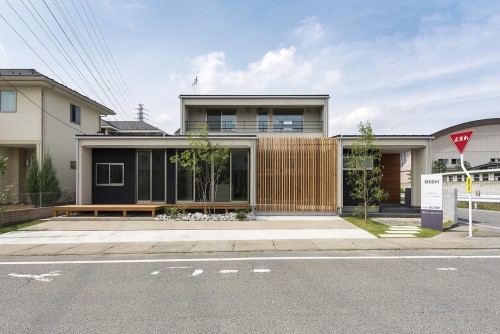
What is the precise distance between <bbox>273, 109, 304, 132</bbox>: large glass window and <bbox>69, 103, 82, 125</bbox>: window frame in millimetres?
14879

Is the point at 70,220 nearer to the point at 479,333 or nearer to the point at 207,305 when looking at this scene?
the point at 207,305

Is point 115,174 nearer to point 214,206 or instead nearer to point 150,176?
point 150,176

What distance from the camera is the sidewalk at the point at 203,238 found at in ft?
28.3

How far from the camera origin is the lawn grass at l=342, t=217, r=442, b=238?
10.6 metres

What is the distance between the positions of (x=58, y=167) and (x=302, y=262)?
A: 60.9 feet

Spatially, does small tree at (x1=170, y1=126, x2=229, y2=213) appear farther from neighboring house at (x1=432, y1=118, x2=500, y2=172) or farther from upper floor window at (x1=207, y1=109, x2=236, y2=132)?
neighboring house at (x1=432, y1=118, x2=500, y2=172)

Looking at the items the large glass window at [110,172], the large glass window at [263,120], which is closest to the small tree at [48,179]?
the large glass window at [110,172]

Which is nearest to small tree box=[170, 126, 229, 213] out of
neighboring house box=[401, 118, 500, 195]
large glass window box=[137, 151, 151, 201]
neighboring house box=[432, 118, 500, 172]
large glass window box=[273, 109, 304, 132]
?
large glass window box=[137, 151, 151, 201]

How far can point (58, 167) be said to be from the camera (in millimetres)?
19094

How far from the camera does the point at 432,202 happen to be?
11.6 metres

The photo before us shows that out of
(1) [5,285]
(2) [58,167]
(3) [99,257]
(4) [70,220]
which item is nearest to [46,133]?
(2) [58,167]

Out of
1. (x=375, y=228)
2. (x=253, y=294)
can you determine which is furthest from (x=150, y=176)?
(x=253, y=294)

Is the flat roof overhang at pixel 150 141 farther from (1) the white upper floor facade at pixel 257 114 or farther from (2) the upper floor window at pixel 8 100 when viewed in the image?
(1) the white upper floor facade at pixel 257 114

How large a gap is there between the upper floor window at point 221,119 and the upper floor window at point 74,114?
9657 millimetres
